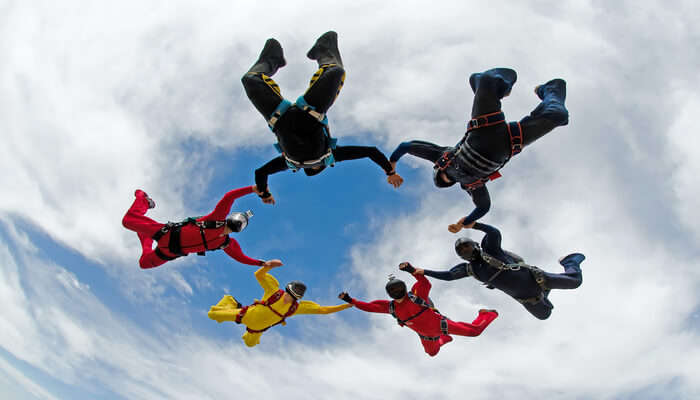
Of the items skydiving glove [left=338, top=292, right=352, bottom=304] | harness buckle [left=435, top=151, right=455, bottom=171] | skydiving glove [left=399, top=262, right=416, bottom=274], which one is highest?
harness buckle [left=435, top=151, right=455, bottom=171]

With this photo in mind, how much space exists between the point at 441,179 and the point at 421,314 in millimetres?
3269

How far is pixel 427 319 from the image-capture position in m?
9.88

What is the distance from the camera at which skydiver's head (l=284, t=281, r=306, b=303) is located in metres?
10.1

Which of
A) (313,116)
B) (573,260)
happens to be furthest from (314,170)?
(573,260)

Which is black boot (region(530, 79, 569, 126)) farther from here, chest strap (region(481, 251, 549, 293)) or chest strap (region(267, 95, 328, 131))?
chest strap (region(267, 95, 328, 131))

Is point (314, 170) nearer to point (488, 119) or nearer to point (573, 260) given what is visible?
point (488, 119)

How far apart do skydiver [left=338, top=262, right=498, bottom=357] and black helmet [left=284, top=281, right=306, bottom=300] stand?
935mm

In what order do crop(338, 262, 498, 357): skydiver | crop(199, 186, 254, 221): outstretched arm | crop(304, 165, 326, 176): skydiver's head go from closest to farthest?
crop(304, 165, 326, 176): skydiver's head, crop(199, 186, 254, 221): outstretched arm, crop(338, 262, 498, 357): skydiver

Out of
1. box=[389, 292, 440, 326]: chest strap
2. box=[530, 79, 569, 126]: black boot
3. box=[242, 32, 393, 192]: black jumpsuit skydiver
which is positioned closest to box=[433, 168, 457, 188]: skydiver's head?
box=[530, 79, 569, 126]: black boot

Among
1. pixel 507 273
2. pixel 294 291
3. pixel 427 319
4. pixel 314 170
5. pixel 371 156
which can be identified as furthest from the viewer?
pixel 294 291

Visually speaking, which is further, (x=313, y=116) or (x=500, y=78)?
(x=500, y=78)

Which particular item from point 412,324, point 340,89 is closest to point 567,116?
point 340,89

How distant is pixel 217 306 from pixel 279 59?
6.23 metres

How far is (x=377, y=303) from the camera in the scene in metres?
10.3
